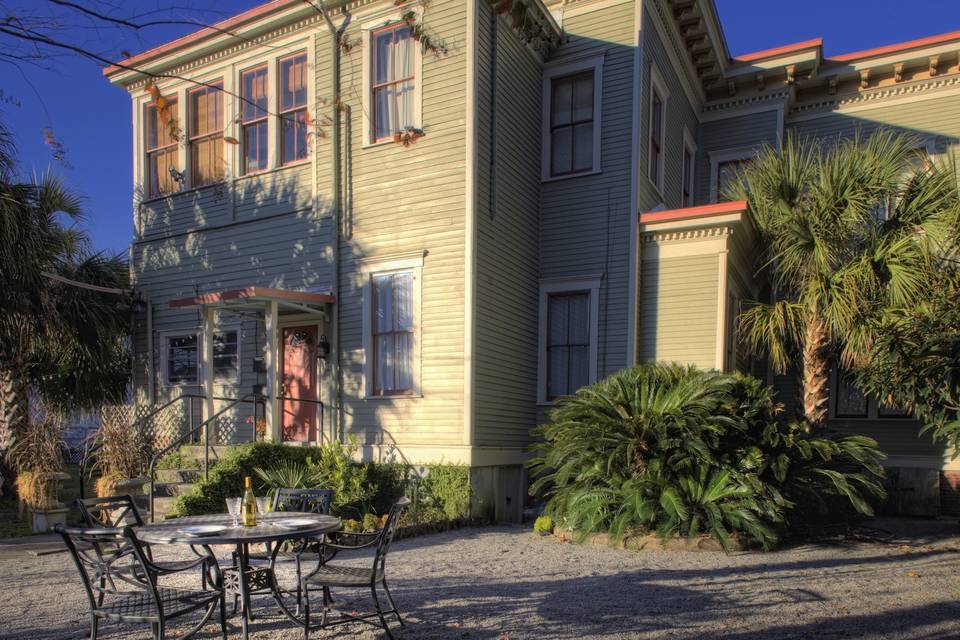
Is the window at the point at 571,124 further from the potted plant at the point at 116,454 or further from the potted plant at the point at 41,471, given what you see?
the potted plant at the point at 41,471

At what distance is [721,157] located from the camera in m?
15.2

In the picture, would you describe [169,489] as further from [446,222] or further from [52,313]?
[446,222]

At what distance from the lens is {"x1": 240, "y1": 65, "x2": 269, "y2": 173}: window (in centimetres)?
1244

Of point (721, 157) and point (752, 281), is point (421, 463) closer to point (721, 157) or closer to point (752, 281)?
point (752, 281)

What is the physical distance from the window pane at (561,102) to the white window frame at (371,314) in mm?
3982

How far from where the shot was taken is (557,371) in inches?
479

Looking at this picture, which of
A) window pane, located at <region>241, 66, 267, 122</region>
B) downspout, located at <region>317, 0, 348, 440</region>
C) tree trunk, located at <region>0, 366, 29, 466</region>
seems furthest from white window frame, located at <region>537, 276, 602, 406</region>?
tree trunk, located at <region>0, 366, 29, 466</region>

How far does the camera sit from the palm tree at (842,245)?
948 centimetres

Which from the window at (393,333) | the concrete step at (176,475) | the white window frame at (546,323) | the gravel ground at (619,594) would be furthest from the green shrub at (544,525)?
the concrete step at (176,475)

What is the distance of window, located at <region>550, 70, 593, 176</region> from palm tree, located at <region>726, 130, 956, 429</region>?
10.0 feet

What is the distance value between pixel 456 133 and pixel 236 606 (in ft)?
24.2

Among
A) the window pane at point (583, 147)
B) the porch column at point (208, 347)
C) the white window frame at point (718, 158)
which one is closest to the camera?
the porch column at point (208, 347)

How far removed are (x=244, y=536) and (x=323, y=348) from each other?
23.1 feet

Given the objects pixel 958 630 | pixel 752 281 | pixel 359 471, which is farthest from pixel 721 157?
pixel 958 630
